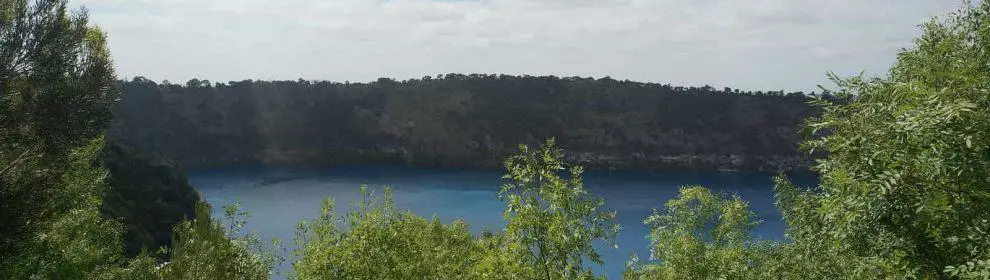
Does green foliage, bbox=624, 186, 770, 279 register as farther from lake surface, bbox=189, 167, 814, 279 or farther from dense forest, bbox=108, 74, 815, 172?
→ dense forest, bbox=108, 74, 815, 172

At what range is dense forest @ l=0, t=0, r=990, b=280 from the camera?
923 cm

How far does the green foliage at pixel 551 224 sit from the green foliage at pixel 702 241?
27.3 ft

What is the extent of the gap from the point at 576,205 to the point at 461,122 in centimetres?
16141

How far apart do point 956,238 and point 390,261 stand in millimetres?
12297

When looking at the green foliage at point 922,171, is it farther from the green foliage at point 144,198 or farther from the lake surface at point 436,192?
the lake surface at point 436,192

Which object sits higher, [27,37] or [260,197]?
[27,37]

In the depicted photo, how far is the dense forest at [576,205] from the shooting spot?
923 centimetres

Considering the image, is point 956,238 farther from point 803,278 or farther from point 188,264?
point 188,264

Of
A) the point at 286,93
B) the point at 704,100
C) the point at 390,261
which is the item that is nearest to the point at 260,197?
the point at 286,93

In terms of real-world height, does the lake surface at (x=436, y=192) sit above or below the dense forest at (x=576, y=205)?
below

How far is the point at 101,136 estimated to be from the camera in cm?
2286

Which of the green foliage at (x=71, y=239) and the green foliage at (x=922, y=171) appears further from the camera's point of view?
the green foliage at (x=71, y=239)

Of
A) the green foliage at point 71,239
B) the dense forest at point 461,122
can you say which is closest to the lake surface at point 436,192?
the dense forest at point 461,122

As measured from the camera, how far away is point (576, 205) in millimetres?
13078
